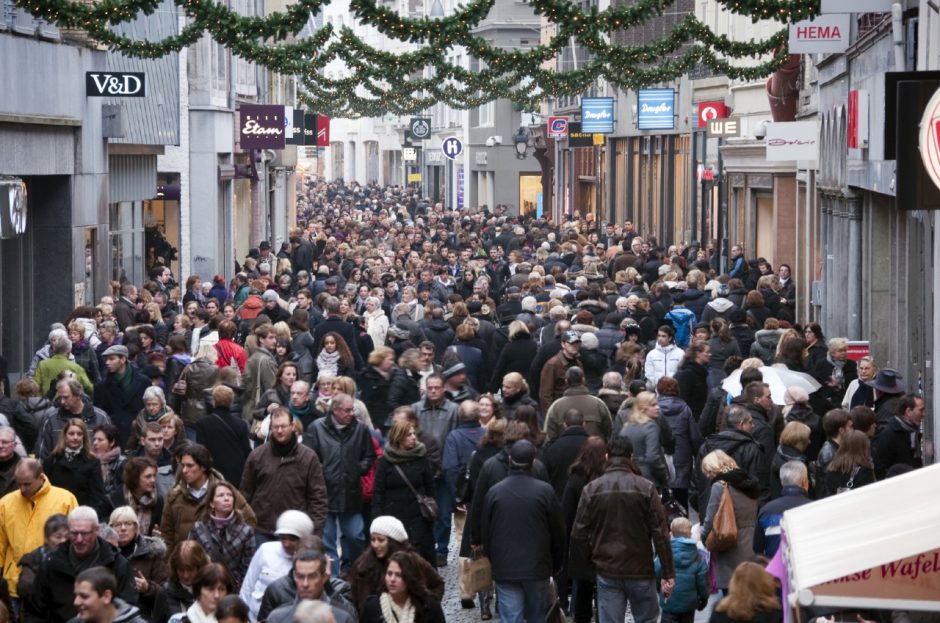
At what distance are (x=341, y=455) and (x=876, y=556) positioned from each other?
6943 mm

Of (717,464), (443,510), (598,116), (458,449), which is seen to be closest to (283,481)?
(458,449)

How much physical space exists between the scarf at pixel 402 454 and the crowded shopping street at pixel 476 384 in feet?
0.05

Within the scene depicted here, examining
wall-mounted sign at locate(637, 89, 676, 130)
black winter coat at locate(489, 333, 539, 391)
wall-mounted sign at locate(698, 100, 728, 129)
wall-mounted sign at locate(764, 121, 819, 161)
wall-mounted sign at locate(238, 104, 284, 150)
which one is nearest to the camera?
black winter coat at locate(489, 333, 539, 391)

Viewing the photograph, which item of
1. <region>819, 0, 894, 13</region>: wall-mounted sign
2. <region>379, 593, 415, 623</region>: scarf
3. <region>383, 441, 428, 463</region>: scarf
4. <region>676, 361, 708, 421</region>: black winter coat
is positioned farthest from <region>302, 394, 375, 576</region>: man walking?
<region>819, 0, 894, 13</region>: wall-mounted sign

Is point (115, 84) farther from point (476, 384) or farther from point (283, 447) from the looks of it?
point (283, 447)

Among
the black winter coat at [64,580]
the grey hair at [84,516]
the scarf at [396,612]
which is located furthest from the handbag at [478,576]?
the grey hair at [84,516]

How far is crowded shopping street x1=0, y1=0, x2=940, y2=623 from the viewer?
9734 millimetres

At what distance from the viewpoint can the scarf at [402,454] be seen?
13.1 m

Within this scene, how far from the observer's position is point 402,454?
13078 millimetres

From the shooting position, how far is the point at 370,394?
55.4 feet

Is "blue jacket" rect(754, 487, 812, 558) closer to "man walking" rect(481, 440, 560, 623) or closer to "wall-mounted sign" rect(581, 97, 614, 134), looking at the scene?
"man walking" rect(481, 440, 560, 623)

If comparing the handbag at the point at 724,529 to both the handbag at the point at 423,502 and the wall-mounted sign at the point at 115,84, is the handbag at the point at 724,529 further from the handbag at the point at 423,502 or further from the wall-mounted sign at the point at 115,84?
the wall-mounted sign at the point at 115,84

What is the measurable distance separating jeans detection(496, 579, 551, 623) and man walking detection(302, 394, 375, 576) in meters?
2.00

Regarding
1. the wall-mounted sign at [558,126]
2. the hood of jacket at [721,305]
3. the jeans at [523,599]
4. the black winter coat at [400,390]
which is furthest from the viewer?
the wall-mounted sign at [558,126]
